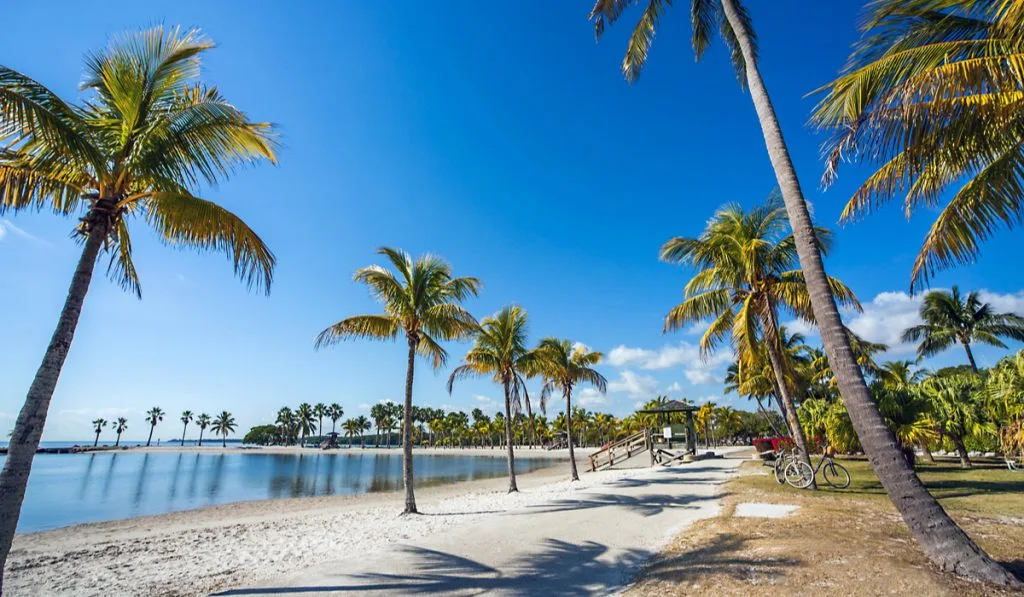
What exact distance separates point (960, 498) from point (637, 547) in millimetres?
9014

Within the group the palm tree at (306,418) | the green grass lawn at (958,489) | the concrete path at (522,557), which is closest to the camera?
the concrete path at (522,557)

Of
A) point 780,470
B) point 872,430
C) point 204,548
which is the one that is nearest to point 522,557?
point 872,430

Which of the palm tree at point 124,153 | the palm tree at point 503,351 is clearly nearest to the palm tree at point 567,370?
the palm tree at point 503,351

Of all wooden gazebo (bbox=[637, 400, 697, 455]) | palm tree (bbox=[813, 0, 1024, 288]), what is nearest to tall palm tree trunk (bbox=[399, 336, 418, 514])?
palm tree (bbox=[813, 0, 1024, 288])

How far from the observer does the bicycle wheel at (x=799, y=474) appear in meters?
12.7

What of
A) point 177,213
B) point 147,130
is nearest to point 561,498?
→ point 177,213

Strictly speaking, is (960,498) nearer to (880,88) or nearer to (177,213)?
(880,88)

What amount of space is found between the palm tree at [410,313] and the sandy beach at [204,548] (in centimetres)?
268

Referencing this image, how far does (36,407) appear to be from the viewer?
16.1 feet

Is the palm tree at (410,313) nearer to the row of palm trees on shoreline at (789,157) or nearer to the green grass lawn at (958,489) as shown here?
the row of palm trees on shoreline at (789,157)

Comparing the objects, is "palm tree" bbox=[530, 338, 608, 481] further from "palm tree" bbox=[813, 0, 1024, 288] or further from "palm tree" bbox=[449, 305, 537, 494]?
"palm tree" bbox=[813, 0, 1024, 288]

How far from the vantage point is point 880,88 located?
22.9 feet

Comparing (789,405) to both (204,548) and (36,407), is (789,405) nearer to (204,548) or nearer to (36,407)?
(204,548)

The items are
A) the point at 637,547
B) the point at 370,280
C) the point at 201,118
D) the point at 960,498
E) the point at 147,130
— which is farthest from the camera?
the point at 370,280
